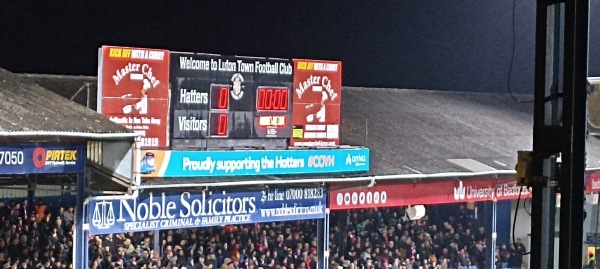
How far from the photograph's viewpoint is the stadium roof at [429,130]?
960 inches

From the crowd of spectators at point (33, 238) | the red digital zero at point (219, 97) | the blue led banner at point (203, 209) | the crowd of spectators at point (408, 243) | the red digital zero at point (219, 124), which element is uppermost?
the red digital zero at point (219, 97)

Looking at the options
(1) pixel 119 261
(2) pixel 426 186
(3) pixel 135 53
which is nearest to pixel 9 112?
(3) pixel 135 53

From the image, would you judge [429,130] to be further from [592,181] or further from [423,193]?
[592,181]

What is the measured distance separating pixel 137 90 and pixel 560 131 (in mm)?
9037

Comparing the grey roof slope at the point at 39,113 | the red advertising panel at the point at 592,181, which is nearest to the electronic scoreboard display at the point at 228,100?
the grey roof slope at the point at 39,113

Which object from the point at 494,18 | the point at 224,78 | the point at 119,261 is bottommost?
the point at 119,261

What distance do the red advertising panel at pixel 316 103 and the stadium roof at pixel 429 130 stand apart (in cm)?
81

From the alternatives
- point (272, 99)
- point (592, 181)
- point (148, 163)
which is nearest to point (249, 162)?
point (272, 99)

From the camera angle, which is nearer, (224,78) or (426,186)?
(224,78)

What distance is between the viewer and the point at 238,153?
20031mm

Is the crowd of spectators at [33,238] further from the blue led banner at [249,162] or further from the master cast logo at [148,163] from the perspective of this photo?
the blue led banner at [249,162]

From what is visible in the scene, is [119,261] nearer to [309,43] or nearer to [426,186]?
[426,186]

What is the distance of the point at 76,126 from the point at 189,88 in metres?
3.06

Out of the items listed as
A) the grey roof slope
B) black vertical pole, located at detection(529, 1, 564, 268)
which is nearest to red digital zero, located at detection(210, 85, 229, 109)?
the grey roof slope
